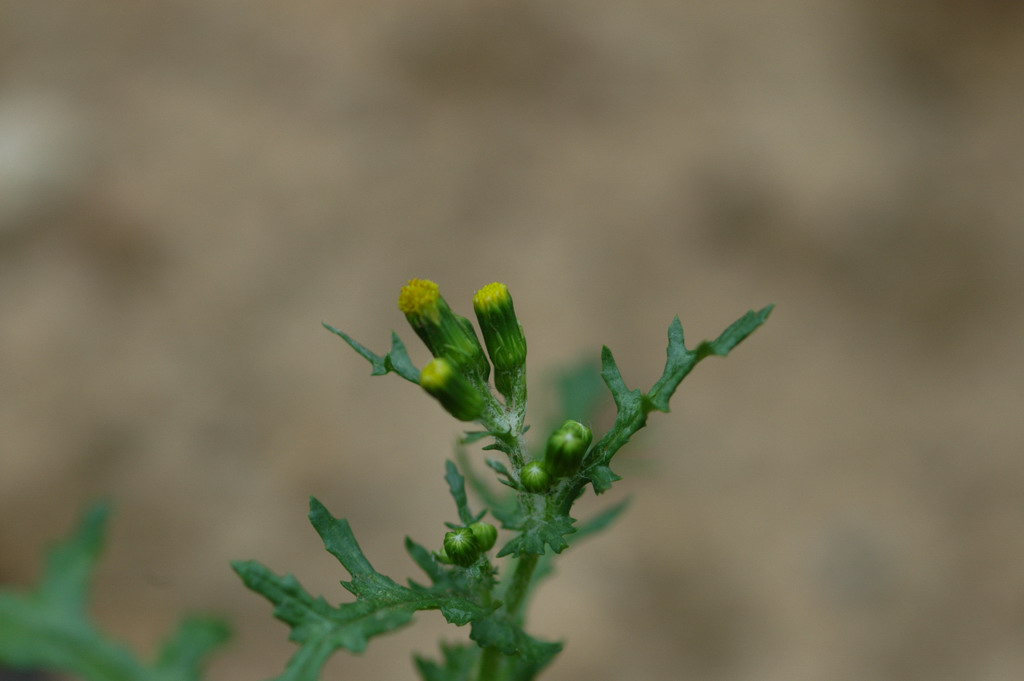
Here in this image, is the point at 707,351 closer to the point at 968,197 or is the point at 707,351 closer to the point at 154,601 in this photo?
the point at 154,601

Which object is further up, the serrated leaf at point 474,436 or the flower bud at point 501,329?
the flower bud at point 501,329

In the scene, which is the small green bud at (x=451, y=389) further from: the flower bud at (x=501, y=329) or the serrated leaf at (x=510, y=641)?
the serrated leaf at (x=510, y=641)

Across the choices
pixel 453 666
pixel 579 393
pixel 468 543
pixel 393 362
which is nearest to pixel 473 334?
pixel 393 362

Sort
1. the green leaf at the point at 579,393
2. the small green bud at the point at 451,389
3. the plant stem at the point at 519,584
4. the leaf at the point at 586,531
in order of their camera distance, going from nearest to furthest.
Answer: the small green bud at the point at 451,389, the plant stem at the point at 519,584, the leaf at the point at 586,531, the green leaf at the point at 579,393

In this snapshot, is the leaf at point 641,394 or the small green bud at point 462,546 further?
the small green bud at point 462,546

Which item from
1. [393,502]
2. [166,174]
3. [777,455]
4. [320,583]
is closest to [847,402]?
[777,455]

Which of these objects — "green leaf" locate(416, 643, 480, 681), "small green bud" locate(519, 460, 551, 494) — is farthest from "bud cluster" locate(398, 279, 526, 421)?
"green leaf" locate(416, 643, 480, 681)

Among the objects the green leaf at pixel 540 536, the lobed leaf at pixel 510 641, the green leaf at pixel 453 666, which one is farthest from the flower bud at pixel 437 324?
the green leaf at pixel 453 666
